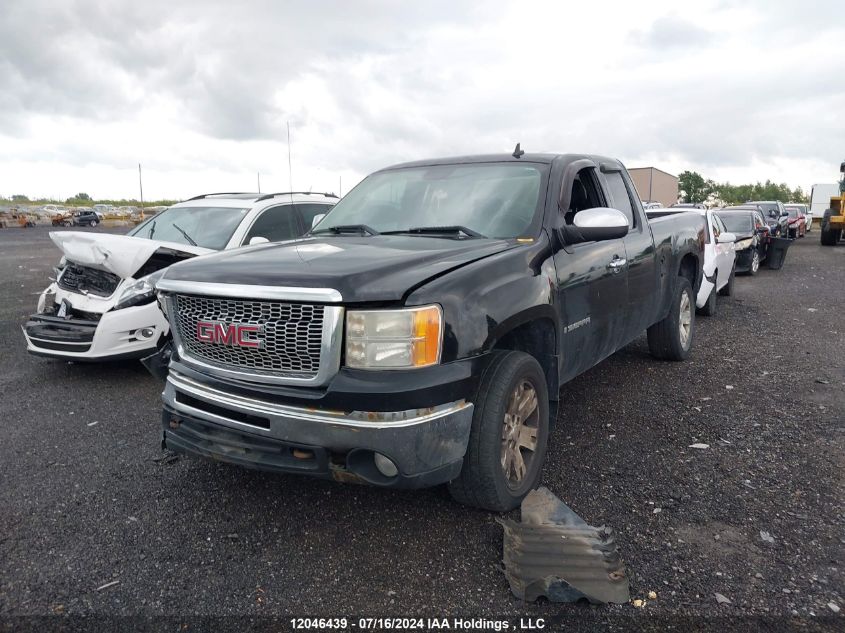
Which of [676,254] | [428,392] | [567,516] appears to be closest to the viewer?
[428,392]

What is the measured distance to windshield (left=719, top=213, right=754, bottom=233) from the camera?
49.7ft

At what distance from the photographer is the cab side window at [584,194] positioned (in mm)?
4320

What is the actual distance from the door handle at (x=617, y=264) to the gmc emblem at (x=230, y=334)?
8.22ft

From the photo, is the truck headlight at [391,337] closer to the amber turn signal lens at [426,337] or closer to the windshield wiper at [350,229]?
the amber turn signal lens at [426,337]

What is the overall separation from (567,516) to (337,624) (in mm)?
1330

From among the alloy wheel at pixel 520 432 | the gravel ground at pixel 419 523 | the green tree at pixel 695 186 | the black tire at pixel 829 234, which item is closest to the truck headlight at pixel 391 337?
the alloy wheel at pixel 520 432

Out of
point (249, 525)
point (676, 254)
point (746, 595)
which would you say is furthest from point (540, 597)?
point (676, 254)

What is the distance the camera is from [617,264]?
4.52m

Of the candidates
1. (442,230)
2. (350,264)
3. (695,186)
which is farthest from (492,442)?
(695,186)

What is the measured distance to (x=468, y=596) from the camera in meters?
2.73

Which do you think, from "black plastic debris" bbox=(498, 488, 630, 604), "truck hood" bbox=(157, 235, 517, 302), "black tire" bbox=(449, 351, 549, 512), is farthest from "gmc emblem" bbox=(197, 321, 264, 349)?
"black plastic debris" bbox=(498, 488, 630, 604)

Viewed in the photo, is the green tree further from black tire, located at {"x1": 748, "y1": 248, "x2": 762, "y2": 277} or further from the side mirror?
the side mirror

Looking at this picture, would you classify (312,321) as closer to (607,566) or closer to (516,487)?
(516,487)

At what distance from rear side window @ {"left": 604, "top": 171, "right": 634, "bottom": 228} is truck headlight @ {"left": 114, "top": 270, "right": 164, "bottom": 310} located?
4.00 m
